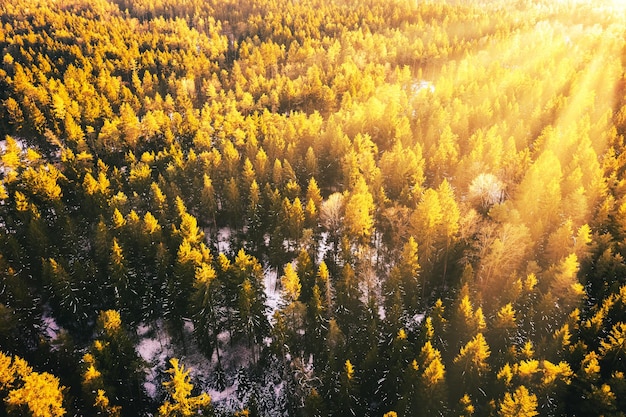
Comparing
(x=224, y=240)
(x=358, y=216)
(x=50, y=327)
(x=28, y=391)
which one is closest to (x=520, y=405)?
(x=358, y=216)

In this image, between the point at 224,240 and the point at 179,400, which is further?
the point at 224,240

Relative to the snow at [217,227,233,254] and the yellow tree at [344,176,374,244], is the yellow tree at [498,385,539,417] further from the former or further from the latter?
the snow at [217,227,233,254]

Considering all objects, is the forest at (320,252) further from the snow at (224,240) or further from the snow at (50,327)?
the snow at (224,240)

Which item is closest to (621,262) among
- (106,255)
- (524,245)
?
(524,245)

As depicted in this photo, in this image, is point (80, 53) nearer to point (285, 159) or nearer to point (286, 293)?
point (285, 159)

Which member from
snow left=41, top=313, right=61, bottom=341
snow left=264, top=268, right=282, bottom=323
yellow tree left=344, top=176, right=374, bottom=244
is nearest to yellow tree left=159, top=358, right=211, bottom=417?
snow left=264, top=268, right=282, bottom=323

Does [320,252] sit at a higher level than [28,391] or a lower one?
lower

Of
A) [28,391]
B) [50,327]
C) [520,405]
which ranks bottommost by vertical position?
[50,327]

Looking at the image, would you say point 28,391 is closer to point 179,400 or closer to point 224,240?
point 179,400
